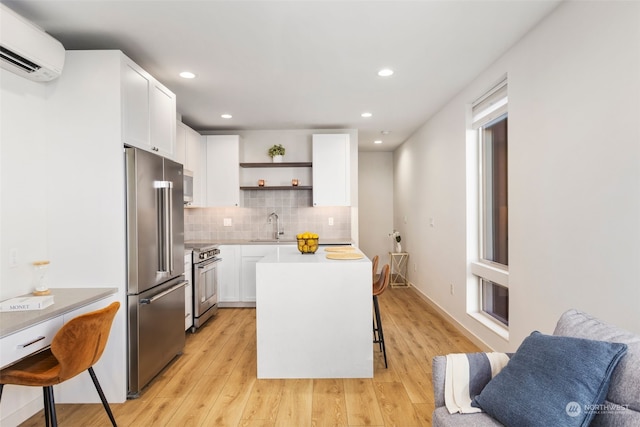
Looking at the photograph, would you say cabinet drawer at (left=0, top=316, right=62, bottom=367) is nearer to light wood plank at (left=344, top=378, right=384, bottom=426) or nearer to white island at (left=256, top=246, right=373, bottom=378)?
white island at (left=256, top=246, right=373, bottom=378)

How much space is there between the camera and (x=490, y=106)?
11.0 ft

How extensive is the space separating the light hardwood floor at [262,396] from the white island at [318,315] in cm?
14

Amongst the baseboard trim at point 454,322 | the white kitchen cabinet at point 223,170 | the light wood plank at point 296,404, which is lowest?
the light wood plank at point 296,404

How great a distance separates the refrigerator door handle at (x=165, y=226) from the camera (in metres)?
2.81

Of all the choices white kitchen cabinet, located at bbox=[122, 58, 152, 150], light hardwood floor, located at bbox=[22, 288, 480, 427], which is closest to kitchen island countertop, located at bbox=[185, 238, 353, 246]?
light hardwood floor, located at bbox=[22, 288, 480, 427]

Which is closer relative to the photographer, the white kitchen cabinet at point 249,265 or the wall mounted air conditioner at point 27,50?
the wall mounted air conditioner at point 27,50

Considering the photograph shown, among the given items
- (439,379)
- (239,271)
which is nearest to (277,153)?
(239,271)

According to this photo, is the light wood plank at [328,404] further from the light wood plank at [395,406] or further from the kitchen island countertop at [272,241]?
the kitchen island countertop at [272,241]

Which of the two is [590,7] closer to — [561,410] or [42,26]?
[561,410]

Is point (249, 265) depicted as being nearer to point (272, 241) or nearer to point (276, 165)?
point (272, 241)

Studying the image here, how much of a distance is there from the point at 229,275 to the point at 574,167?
13.8 ft

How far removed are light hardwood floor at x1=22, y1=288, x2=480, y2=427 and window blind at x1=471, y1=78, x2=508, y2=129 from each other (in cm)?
227

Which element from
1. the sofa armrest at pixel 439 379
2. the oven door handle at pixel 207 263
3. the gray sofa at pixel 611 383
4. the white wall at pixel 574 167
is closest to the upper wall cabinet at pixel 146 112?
the oven door handle at pixel 207 263

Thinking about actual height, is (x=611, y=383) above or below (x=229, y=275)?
above
